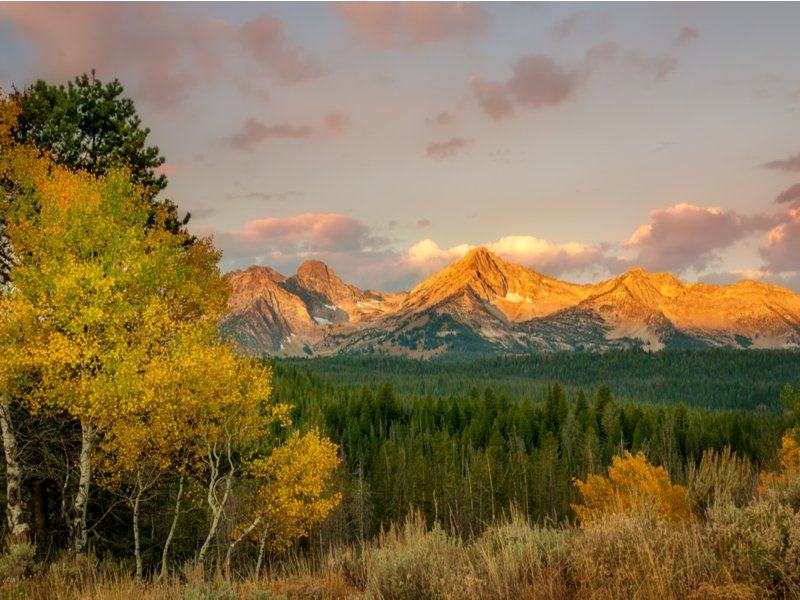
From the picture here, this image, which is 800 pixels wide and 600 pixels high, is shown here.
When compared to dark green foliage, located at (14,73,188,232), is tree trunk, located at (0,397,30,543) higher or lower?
lower

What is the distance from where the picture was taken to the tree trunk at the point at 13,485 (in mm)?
17469

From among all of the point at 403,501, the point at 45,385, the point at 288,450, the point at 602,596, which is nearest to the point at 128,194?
the point at 45,385

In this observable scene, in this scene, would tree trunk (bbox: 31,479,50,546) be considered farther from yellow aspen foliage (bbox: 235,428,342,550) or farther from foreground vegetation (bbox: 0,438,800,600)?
foreground vegetation (bbox: 0,438,800,600)

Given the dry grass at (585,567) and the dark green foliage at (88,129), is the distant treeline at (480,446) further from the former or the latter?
the dry grass at (585,567)

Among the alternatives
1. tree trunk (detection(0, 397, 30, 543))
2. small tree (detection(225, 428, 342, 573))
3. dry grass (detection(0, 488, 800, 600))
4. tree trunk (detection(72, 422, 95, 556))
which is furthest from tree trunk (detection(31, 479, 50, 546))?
dry grass (detection(0, 488, 800, 600))

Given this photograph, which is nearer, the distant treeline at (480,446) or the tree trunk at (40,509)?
the tree trunk at (40,509)

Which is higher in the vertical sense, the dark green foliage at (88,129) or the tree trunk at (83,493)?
the dark green foliage at (88,129)

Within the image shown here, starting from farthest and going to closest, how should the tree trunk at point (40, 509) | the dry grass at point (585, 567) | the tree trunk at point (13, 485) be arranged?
the tree trunk at point (40, 509)
the tree trunk at point (13, 485)
the dry grass at point (585, 567)

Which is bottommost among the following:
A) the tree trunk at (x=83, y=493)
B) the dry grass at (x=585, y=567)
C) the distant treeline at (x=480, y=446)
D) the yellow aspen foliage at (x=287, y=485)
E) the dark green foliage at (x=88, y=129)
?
the distant treeline at (x=480, y=446)

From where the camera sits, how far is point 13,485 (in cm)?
1816

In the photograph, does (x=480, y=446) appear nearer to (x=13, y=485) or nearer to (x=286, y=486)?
(x=286, y=486)

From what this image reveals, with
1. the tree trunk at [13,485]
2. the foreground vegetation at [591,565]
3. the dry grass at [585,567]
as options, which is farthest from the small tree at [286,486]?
the dry grass at [585,567]

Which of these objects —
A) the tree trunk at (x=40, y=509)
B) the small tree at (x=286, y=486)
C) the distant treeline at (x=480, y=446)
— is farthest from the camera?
the distant treeline at (x=480, y=446)

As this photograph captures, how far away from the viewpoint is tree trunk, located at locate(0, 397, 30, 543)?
17.5 meters
